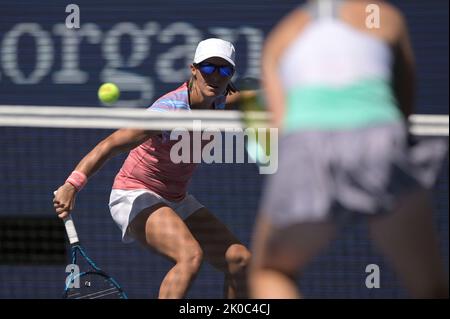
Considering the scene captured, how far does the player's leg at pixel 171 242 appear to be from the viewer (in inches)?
204

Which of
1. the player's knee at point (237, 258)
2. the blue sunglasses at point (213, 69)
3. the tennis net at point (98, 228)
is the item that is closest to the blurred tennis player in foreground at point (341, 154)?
the player's knee at point (237, 258)

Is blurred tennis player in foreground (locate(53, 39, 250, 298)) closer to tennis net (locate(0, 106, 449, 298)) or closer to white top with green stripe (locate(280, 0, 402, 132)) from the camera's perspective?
tennis net (locate(0, 106, 449, 298))

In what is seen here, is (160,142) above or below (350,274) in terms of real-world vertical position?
above

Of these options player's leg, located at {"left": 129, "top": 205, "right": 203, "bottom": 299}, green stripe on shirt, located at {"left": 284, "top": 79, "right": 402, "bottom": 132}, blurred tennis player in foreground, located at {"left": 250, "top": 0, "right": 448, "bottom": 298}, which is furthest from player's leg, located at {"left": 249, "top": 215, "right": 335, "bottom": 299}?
player's leg, located at {"left": 129, "top": 205, "right": 203, "bottom": 299}

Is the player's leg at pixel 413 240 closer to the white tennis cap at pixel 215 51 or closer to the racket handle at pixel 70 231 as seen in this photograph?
the racket handle at pixel 70 231

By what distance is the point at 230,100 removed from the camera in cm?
572

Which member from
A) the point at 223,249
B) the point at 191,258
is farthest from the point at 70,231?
the point at 223,249

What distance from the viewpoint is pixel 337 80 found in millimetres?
3139

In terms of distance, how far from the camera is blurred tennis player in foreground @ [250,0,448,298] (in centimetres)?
304

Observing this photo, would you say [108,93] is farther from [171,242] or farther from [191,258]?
[191,258]
